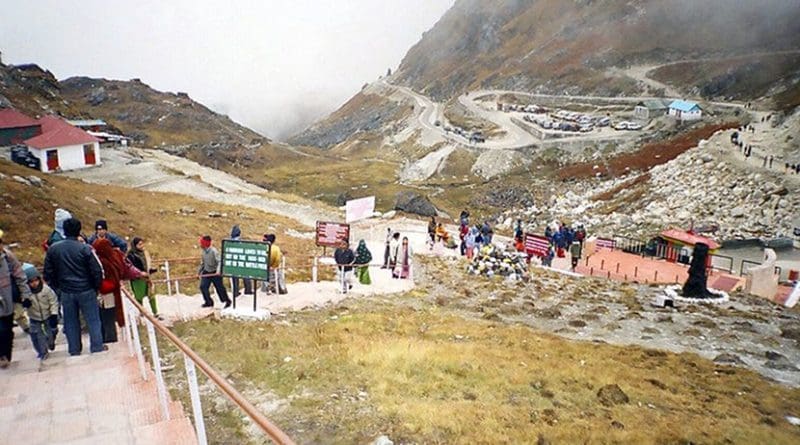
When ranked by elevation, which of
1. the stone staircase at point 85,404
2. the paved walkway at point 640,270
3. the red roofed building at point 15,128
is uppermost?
the red roofed building at point 15,128

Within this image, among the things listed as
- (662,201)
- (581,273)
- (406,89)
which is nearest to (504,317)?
(581,273)

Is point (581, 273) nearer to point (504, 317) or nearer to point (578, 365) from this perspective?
point (504, 317)

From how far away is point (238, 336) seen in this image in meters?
12.6

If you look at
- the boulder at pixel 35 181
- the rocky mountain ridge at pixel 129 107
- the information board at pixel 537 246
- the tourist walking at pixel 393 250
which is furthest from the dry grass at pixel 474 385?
the rocky mountain ridge at pixel 129 107

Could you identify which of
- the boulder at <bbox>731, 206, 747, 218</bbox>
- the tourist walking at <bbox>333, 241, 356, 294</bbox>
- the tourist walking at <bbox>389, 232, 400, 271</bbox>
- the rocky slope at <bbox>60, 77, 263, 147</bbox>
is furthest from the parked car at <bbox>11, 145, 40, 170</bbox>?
the boulder at <bbox>731, 206, 747, 218</bbox>

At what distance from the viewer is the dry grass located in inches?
348

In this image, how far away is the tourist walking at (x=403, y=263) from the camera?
21.7 m

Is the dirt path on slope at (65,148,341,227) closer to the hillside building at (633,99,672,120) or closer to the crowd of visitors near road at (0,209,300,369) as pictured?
the crowd of visitors near road at (0,209,300,369)

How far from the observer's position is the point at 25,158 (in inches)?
2023

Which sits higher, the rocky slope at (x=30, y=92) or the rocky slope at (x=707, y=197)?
the rocky slope at (x=30, y=92)

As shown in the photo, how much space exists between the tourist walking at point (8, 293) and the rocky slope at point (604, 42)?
103048 mm

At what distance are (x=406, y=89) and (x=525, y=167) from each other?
374 ft

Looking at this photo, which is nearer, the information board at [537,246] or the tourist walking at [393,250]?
the tourist walking at [393,250]

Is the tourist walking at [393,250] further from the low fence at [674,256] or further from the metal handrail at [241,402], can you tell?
the low fence at [674,256]
